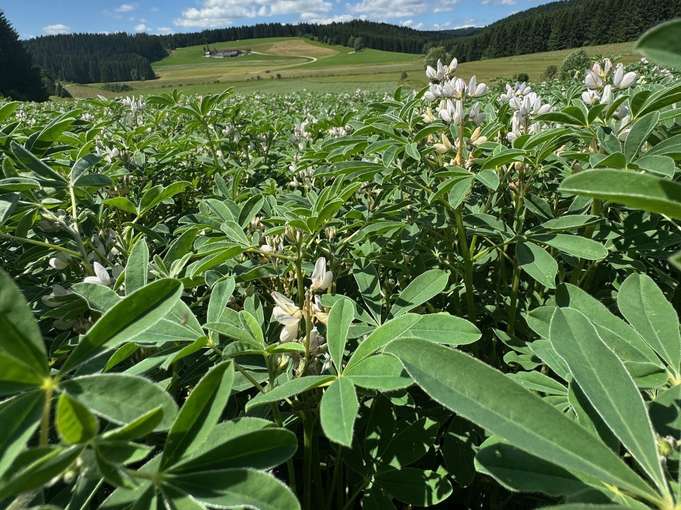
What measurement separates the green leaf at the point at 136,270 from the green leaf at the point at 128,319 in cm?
34

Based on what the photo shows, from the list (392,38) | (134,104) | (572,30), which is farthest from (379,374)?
(392,38)

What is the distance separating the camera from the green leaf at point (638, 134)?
1194 mm

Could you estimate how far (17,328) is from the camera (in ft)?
1.87

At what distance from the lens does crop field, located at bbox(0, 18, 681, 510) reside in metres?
0.56

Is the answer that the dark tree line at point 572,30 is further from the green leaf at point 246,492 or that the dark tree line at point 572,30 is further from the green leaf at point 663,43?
the green leaf at point 246,492

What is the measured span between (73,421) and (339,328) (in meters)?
0.51

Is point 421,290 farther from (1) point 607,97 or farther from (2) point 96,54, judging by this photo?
(2) point 96,54

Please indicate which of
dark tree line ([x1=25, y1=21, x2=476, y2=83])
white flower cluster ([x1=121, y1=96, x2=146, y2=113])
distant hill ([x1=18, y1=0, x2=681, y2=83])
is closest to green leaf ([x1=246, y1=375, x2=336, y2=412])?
white flower cluster ([x1=121, y1=96, x2=146, y2=113])

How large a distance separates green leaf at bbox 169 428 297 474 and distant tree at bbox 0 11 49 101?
51.7 metres

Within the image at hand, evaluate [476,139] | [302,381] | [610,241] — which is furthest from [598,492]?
[476,139]

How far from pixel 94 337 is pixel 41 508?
276mm

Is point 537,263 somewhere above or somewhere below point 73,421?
below

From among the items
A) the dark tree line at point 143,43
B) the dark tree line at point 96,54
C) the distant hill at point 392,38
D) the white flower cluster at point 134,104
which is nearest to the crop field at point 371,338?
the white flower cluster at point 134,104

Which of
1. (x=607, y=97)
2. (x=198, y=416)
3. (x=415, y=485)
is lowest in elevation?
(x=415, y=485)
